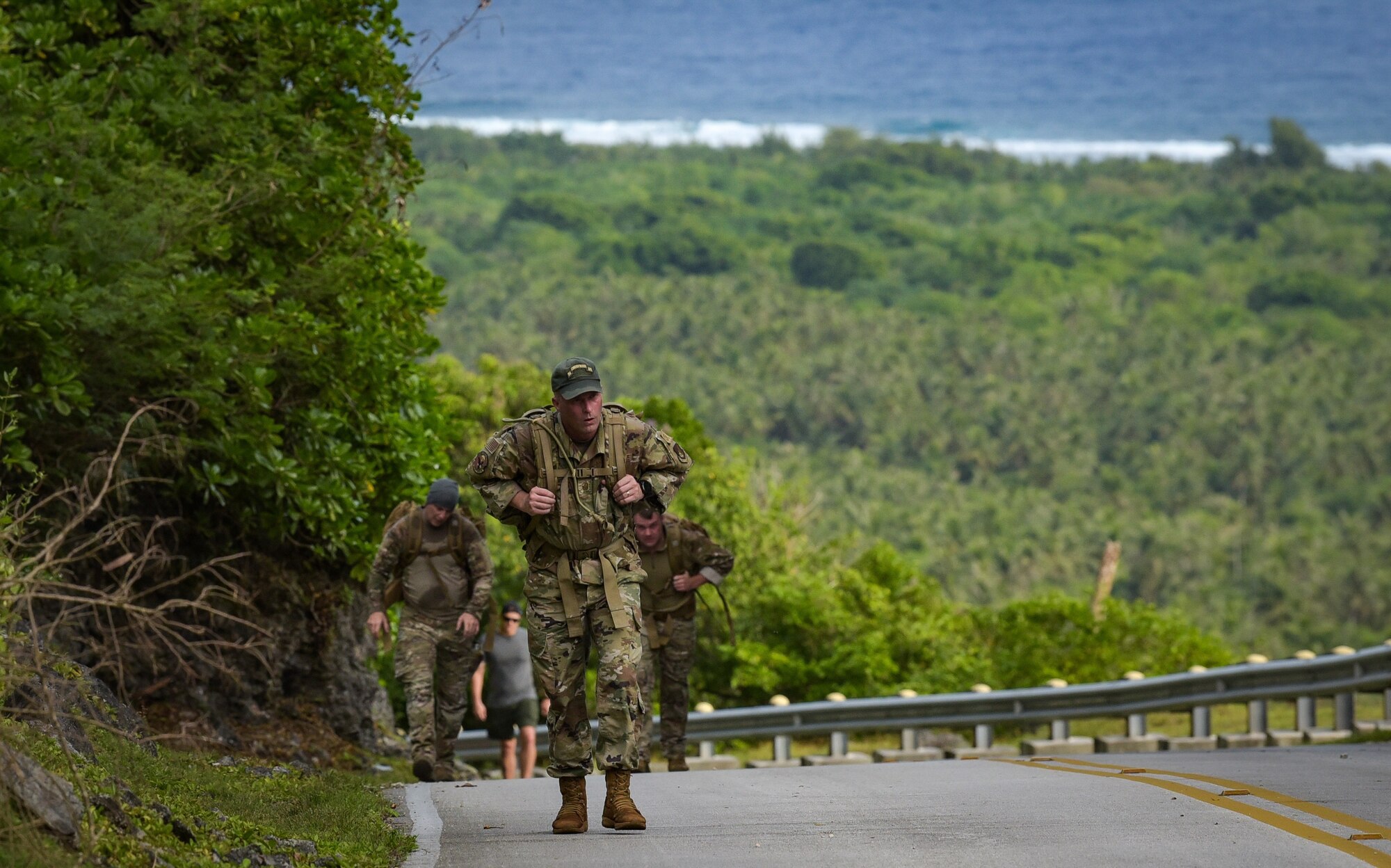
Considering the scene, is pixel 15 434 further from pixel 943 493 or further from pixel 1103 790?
pixel 943 493

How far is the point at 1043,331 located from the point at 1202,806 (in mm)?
134846

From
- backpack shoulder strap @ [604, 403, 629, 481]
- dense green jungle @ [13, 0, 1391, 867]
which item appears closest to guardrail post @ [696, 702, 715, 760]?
dense green jungle @ [13, 0, 1391, 867]

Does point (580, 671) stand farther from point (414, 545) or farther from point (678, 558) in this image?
point (678, 558)

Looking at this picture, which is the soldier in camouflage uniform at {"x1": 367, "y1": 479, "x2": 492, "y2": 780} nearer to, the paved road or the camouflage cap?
the paved road

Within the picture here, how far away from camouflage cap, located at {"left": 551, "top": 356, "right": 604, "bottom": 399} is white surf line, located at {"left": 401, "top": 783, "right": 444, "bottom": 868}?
2.09 m

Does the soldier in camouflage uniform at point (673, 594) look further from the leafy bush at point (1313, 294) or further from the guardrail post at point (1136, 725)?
the leafy bush at point (1313, 294)

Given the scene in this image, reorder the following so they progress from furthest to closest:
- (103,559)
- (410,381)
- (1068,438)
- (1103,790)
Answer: (1068,438) < (410,381) < (103,559) < (1103,790)

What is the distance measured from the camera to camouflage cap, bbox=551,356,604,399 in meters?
8.70

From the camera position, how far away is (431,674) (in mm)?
13953

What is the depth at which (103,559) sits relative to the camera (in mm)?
13914

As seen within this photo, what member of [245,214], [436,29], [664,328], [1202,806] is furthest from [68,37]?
[664,328]

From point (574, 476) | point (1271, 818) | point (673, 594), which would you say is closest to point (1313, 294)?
point (673, 594)

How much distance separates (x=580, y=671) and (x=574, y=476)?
934 millimetres

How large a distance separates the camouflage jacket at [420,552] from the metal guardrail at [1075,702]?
192 inches
